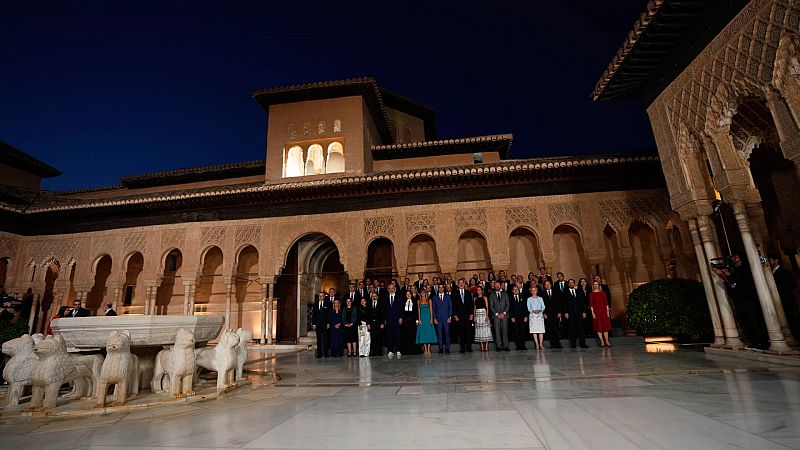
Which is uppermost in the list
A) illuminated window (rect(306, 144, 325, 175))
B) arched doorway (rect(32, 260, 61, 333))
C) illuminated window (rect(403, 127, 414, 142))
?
illuminated window (rect(403, 127, 414, 142))

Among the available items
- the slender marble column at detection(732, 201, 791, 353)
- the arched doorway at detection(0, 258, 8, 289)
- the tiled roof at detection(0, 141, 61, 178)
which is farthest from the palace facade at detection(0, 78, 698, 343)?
the slender marble column at detection(732, 201, 791, 353)

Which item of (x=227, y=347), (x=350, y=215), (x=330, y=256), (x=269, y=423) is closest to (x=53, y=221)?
(x=330, y=256)

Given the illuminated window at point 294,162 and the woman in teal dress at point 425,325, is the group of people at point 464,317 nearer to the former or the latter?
the woman in teal dress at point 425,325

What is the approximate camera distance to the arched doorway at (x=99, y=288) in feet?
50.4

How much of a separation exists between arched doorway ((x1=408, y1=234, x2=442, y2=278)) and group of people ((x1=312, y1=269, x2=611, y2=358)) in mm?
4206

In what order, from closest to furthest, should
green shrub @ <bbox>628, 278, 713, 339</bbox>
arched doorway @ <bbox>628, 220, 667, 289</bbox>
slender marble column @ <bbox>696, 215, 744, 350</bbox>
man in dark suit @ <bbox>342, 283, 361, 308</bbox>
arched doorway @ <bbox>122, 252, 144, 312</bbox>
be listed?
slender marble column @ <bbox>696, 215, 744, 350</bbox>
green shrub @ <bbox>628, 278, 713, 339</bbox>
man in dark suit @ <bbox>342, 283, 361, 308</bbox>
arched doorway @ <bbox>628, 220, 667, 289</bbox>
arched doorway @ <bbox>122, 252, 144, 312</bbox>

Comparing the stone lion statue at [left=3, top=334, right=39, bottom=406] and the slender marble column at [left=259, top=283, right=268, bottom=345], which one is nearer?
the stone lion statue at [left=3, top=334, right=39, bottom=406]

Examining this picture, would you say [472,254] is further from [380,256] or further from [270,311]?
[270,311]

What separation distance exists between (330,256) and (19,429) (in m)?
13.5

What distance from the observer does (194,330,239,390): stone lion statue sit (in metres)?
4.62

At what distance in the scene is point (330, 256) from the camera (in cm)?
1670

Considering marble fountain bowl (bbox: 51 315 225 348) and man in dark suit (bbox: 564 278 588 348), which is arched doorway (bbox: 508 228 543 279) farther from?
marble fountain bowl (bbox: 51 315 225 348)

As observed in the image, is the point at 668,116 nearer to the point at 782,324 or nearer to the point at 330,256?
the point at 782,324

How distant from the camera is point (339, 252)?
1231 centimetres
